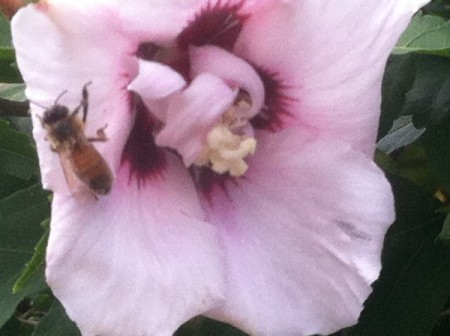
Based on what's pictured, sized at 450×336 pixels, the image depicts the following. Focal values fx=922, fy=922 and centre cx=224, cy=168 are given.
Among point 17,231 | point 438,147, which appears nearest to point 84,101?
point 17,231

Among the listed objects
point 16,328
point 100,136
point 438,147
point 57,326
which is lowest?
point 16,328

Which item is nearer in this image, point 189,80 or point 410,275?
point 189,80

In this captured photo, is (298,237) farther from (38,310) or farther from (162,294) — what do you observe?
(38,310)

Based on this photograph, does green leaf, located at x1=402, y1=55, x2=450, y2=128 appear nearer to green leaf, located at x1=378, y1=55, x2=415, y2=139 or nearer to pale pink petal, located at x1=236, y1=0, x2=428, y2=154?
green leaf, located at x1=378, y1=55, x2=415, y2=139

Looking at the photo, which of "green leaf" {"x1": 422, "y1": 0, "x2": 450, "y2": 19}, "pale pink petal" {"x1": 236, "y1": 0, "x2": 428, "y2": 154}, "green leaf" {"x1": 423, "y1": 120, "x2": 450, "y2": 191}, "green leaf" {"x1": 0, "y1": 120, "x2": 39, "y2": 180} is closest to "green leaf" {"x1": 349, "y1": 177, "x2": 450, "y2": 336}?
"green leaf" {"x1": 423, "y1": 120, "x2": 450, "y2": 191}

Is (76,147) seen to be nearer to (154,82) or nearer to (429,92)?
(154,82)

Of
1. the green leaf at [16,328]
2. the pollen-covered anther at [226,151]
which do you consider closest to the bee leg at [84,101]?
the pollen-covered anther at [226,151]

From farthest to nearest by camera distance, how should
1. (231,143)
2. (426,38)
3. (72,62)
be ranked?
1. (426,38)
2. (231,143)
3. (72,62)

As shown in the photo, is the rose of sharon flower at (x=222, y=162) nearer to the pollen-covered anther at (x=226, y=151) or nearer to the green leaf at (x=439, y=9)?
the pollen-covered anther at (x=226, y=151)

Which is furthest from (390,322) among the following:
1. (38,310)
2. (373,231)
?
(38,310)
